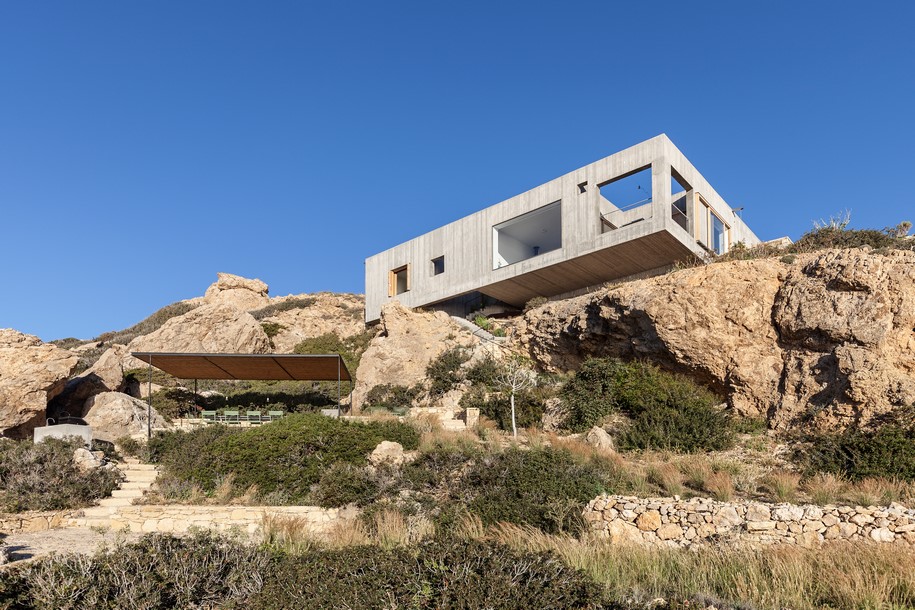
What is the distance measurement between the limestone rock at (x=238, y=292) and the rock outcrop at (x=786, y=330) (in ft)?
124

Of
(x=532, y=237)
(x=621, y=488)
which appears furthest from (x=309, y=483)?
(x=532, y=237)

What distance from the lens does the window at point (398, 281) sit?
32031mm

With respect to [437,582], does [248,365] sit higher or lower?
higher

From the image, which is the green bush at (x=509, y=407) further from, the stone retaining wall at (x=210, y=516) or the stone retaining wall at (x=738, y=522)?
the stone retaining wall at (x=738, y=522)

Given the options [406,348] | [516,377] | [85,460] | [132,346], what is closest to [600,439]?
[516,377]

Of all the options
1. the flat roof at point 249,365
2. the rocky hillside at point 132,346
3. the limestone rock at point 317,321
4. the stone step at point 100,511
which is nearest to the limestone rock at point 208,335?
the rocky hillside at point 132,346

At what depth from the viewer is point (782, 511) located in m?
7.91

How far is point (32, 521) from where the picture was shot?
34.8ft

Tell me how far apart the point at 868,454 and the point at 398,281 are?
24.8 metres

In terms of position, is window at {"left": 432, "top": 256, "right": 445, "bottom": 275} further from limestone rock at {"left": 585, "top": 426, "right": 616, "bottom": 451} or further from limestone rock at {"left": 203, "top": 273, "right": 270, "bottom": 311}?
limestone rock at {"left": 203, "top": 273, "right": 270, "bottom": 311}

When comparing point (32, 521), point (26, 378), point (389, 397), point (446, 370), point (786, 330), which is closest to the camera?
point (32, 521)

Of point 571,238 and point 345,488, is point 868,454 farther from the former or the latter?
point 571,238

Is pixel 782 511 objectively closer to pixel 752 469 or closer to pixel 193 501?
pixel 752 469

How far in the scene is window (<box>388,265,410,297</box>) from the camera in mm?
32031
